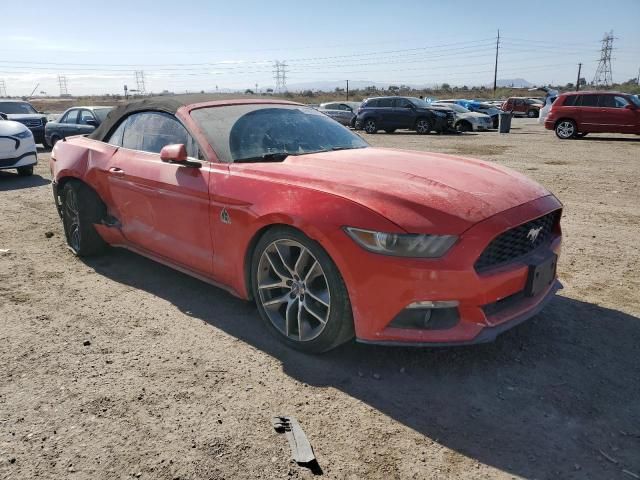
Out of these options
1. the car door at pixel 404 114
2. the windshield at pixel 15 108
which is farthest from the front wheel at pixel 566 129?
the windshield at pixel 15 108

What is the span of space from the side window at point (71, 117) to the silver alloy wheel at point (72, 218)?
10856 millimetres


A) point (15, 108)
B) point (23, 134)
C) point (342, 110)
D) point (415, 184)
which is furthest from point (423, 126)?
point (415, 184)

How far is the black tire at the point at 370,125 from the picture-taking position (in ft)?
76.2

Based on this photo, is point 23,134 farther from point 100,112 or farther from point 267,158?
point 267,158

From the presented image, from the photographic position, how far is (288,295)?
321 centimetres

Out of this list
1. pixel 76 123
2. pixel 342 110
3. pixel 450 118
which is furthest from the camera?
pixel 342 110

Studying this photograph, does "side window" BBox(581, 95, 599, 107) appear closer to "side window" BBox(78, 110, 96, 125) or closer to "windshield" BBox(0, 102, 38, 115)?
"side window" BBox(78, 110, 96, 125)

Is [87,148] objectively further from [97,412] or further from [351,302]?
[351,302]

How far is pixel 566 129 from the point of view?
18.4 metres

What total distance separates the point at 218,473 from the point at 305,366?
0.96 m

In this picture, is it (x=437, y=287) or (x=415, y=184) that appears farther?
(x=415, y=184)

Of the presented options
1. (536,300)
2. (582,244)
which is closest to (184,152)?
(536,300)

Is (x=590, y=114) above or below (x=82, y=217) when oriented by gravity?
above

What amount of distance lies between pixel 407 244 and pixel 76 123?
47.0ft
